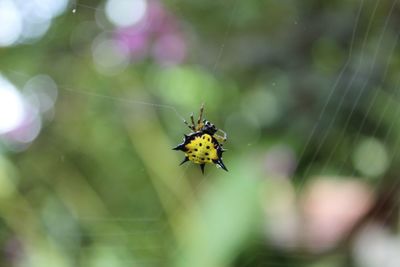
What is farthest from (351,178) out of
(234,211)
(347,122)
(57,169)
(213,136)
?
(57,169)

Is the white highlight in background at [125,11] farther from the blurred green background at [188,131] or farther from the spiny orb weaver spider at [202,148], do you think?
the spiny orb weaver spider at [202,148]

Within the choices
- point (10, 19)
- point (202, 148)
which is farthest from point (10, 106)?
point (202, 148)

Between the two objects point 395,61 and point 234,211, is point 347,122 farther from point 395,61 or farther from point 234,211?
point 234,211

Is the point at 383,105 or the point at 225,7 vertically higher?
the point at 225,7

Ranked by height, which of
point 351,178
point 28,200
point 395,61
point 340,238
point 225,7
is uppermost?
point 225,7

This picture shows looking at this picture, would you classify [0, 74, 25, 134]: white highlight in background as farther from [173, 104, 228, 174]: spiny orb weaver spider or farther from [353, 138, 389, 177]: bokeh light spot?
[353, 138, 389, 177]: bokeh light spot

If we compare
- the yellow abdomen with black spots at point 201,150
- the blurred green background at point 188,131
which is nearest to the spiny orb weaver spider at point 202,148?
the yellow abdomen with black spots at point 201,150

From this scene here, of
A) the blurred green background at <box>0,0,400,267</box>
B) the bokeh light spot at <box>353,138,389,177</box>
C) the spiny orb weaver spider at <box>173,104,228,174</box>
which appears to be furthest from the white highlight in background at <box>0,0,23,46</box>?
the bokeh light spot at <box>353,138,389,177</box>
